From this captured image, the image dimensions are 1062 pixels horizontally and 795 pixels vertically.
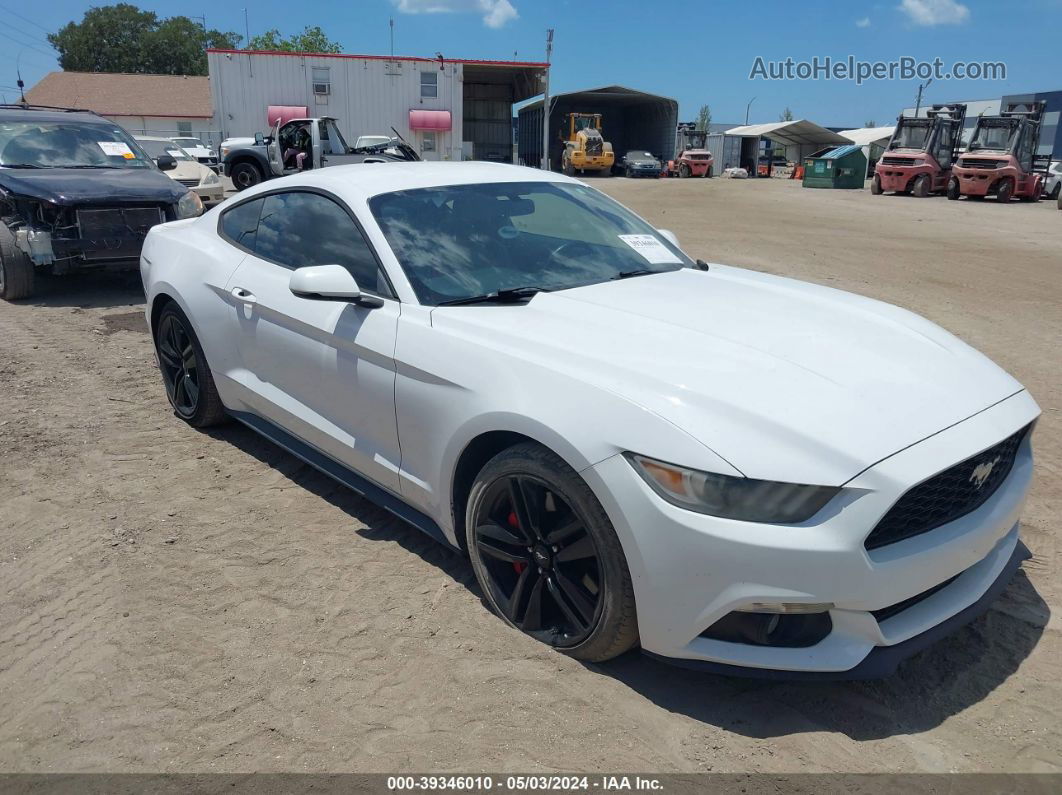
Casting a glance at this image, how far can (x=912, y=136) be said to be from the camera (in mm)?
27688

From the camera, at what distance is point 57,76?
5622cm

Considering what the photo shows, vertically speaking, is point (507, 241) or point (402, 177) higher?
point (402, 177)

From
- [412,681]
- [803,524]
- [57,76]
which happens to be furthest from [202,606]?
[57,76]

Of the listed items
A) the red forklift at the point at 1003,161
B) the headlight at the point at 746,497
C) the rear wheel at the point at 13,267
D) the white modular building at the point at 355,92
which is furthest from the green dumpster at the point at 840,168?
the headlight at the point at 746,497

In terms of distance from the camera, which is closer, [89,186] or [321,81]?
[89,186]

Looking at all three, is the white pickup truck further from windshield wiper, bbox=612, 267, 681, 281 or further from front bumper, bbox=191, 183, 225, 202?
windshield wiper, bbox=612, 267, 681, 281

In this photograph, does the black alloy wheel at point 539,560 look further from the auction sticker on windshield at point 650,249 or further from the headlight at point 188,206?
the headlight at point 188,206

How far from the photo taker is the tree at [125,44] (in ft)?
244

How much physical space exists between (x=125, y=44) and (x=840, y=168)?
233 feet

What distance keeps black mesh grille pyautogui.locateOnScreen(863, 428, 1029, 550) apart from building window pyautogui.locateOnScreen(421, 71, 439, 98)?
3693 centimetres

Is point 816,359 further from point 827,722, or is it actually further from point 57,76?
point 57,76

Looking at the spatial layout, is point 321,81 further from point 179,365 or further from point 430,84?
point 179,365

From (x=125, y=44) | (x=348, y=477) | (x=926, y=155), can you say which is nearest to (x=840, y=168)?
(x=926, y=155)

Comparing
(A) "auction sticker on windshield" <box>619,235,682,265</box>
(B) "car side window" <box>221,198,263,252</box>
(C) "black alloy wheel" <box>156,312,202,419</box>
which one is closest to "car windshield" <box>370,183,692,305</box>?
(A) "auction sticker on windshield" <box>619,235,682,265</box>
